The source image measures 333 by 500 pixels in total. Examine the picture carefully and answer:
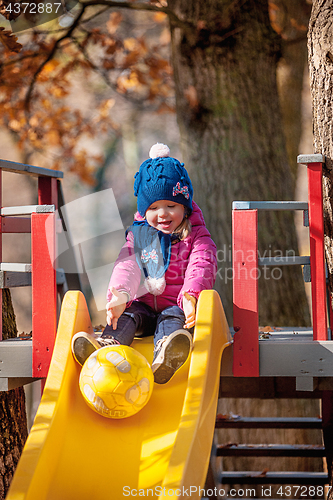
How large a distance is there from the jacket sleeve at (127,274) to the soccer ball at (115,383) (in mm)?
539

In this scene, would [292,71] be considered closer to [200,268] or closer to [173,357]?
[200,268]

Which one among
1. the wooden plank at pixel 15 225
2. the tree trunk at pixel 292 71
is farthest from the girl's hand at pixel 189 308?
the tree trunk at pixel 292 71

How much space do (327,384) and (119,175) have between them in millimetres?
8478

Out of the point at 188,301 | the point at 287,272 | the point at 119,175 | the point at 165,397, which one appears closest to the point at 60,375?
the point at 165,397

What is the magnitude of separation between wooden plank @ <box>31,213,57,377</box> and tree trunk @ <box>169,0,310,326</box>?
2581 millimetres

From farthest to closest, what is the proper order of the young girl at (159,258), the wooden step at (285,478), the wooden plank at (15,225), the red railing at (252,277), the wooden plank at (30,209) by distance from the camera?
the wooden step at (285,478) → the wooden plank at (15,225) → the young girl at (159,258) → the wooden plank at (30,209) → the red railing at (252,277)

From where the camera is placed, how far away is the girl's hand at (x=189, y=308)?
104 inches

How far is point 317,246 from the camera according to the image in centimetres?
266

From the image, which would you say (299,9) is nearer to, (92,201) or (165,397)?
(92,201)

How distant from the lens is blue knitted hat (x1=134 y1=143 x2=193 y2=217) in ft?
10.0

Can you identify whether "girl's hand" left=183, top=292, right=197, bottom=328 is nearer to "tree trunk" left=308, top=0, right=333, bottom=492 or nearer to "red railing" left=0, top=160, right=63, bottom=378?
"red railing" left=0, top=160, right=63, bottom=378

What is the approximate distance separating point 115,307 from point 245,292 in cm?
74

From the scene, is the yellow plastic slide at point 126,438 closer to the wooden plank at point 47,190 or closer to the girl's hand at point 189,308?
the girl's hand at point 189,308

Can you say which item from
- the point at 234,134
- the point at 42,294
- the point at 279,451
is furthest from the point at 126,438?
the point at 234,134
